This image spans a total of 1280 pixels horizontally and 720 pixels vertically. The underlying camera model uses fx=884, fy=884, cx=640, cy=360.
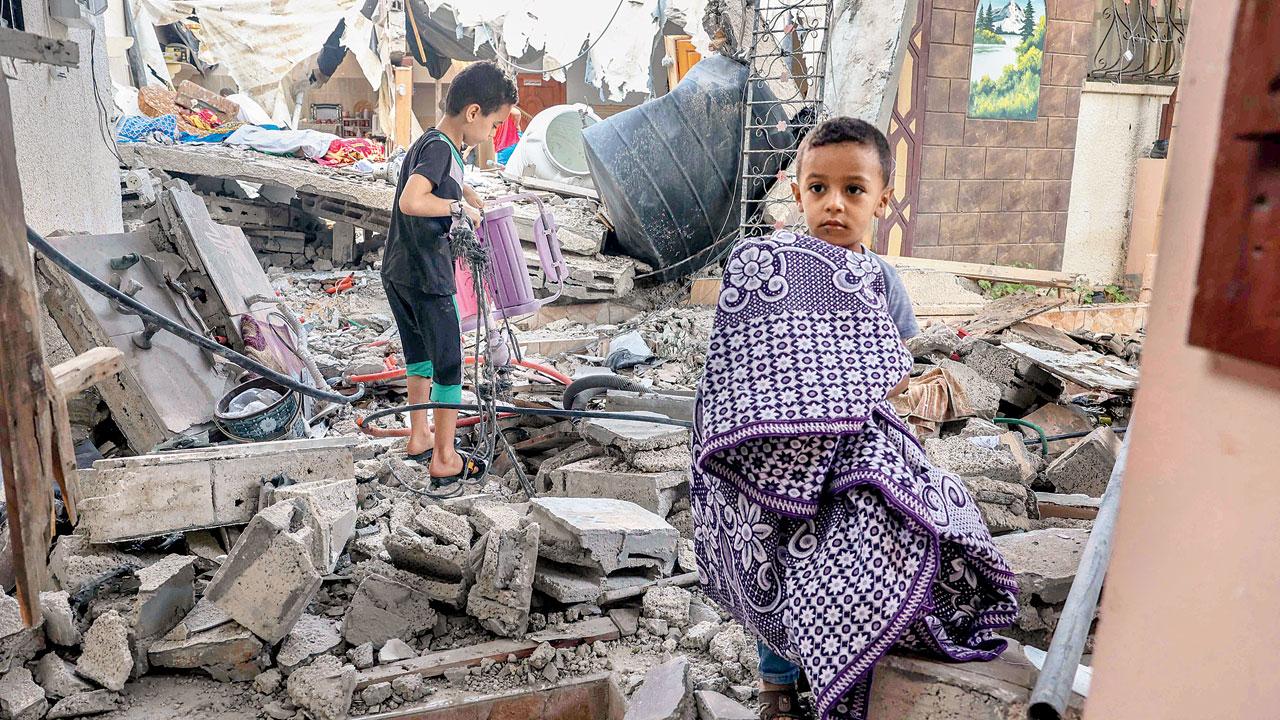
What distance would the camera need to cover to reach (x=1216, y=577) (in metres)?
0.81

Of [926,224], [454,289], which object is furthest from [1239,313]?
[926,224]

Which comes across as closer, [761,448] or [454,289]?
[761,448]

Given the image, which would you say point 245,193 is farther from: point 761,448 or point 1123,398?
point 761,448

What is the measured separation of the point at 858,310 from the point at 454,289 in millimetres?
2906

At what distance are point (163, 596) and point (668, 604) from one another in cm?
177

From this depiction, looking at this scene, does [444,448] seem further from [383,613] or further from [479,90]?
[479,90]

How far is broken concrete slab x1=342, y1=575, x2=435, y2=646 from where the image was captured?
3116 millimetres

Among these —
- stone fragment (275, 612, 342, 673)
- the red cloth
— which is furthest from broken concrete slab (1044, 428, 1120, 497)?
the red cloth

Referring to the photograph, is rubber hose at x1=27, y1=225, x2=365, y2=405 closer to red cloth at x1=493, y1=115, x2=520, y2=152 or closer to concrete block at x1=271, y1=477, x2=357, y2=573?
concrete block at x1=271, y1=477, x2=357, y2=573

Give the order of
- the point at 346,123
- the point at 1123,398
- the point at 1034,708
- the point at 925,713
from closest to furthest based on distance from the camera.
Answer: the point at 1034,708, the point at 925,713, the point at 1123,398, the point at 346,123

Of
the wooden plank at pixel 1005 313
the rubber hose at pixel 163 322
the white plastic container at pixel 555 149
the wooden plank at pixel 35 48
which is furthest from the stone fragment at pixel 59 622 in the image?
the white plastic container at pixel 555 149

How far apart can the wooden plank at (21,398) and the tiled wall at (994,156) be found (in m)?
8.97

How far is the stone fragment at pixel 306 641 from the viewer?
117 inches

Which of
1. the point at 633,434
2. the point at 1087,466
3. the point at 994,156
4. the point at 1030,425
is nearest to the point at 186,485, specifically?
the point at 633,434
